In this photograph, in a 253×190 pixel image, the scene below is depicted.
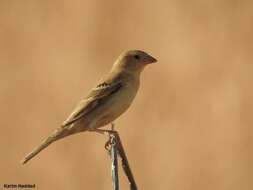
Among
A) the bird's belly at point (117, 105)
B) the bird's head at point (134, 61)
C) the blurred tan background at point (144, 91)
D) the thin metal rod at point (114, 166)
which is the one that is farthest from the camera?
the blurred tan background at point (144, 91)

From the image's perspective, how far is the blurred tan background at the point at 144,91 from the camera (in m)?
13.5

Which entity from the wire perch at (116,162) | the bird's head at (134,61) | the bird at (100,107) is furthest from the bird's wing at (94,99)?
the wire perch at (116,162)

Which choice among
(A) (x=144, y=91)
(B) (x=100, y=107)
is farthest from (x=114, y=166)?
(A) (x=144, y=91)

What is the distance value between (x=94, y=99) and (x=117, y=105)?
273mm

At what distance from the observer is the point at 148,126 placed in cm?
1358

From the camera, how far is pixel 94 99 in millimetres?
9414

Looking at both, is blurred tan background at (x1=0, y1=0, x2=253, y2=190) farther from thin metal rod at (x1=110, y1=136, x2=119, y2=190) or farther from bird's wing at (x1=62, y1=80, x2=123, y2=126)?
thin metal rod at (x1=110, y1=136, x2=119, y2=190)

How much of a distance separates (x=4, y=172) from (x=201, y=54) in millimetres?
2790

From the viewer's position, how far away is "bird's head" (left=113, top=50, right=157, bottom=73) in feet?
32.3

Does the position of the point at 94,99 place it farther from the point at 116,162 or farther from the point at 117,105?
the point at 116,162

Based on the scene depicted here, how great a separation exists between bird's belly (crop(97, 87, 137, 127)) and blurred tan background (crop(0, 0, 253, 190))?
4014 mm

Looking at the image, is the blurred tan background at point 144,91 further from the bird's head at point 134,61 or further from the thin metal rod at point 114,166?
the thin metal rod at point 114,166

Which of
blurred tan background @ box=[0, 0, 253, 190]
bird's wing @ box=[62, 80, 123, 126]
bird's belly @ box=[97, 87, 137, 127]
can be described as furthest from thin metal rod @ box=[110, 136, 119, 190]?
blurred tan background @ box=[0, 0, 253, 190]

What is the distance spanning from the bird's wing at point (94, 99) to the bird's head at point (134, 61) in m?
0.35
